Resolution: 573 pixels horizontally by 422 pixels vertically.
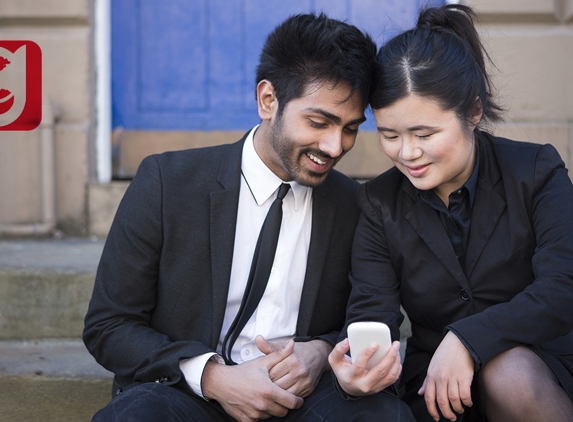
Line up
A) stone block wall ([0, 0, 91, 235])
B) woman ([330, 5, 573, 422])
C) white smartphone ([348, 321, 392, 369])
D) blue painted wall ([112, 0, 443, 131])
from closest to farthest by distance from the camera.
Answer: white smartphone ([348, 321, 392, 369]) < woman ([330, 5, 573, 422]) < stone block wall ([0, 0, 91, 235]) < blue painted wall ([112, 0, 443, 131])

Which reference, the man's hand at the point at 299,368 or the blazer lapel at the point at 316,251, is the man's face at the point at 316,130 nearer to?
the blazer lapel at the point at 316,251

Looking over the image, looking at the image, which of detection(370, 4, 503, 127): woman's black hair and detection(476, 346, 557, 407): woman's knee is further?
detection(370, 4, 503, 127): woman's black hair

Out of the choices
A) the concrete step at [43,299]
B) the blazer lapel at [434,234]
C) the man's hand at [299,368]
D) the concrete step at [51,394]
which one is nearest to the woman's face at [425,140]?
the blazer lapel at [434,234]

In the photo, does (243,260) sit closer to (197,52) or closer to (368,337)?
(368,337)

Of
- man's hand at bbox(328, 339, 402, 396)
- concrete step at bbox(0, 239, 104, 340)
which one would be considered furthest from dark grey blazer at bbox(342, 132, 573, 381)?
concrete step at bbox(0, 239, 104, 340)

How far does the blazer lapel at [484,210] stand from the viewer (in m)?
2.00

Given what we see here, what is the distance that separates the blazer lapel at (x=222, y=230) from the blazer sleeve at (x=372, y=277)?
0.39m

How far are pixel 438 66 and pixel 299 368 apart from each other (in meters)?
0.98

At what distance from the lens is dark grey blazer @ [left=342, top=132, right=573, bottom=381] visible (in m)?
1.83

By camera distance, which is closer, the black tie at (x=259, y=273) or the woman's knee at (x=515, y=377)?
the woman's knee at (x=515, y=377)

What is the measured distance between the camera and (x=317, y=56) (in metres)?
2.10

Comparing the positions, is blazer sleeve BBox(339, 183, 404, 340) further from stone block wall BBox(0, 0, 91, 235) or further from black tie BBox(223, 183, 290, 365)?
stone block wall BBox(0, 0, 91, 235)

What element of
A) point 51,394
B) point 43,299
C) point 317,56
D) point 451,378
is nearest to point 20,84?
point 43,299

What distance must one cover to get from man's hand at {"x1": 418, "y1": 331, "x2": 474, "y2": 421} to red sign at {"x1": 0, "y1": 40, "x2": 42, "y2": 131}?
2.72 metres
